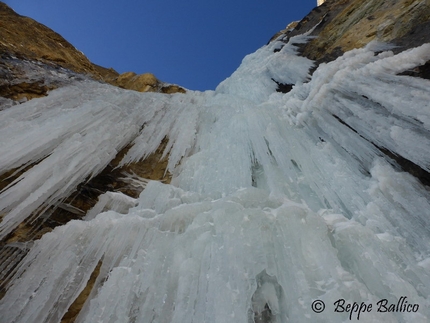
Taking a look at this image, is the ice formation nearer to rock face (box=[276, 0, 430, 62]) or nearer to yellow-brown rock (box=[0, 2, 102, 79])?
rock face (box=[276, 0, 430, 62])

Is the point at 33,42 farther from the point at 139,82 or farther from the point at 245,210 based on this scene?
the point at 245,210

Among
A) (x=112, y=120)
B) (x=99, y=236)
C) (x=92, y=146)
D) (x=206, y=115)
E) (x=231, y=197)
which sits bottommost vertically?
(x=99, y=236)

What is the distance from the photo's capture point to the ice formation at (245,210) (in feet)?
8.64

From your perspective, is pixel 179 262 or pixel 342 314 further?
pixel 179 262

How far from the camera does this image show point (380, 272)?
2586 mm

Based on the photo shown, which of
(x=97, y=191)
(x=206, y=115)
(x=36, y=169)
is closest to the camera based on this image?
(x=36, y=169)

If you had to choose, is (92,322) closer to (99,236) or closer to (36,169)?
(99,236)

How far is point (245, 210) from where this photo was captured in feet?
10.7

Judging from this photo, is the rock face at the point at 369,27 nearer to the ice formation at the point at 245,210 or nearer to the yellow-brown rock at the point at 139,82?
the ice formation at the point at 245,210

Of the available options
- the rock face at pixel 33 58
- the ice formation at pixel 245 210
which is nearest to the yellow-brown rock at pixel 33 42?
the rock face at pixel 33 58

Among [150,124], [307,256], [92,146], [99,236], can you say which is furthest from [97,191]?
[307,256]

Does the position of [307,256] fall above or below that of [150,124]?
below

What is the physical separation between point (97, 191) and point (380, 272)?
157 inches

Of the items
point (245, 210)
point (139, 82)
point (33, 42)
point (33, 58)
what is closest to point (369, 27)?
point (245, 210)
